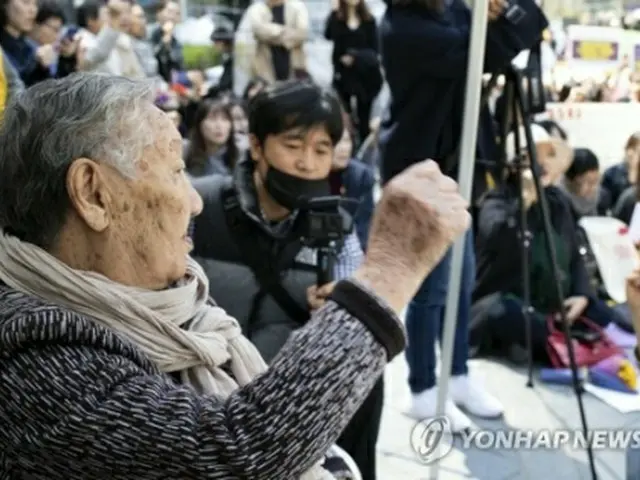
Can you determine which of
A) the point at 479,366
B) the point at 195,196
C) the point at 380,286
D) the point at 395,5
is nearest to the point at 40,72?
the point at 395,5

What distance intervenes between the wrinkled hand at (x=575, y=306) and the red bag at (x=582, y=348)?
23 mm

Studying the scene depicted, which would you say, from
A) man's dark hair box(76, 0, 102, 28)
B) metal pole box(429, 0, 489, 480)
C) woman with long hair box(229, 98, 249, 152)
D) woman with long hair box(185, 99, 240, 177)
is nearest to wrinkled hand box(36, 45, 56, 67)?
woman with long hair box(185, 99, 240, 177)

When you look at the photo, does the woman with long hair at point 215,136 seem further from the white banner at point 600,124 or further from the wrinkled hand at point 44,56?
the white banner at point 600,124

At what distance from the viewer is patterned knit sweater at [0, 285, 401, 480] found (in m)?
0.67

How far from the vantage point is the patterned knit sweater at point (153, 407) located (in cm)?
67

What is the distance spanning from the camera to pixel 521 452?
1.81 meters

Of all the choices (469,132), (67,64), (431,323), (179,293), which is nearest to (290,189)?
(469,132)

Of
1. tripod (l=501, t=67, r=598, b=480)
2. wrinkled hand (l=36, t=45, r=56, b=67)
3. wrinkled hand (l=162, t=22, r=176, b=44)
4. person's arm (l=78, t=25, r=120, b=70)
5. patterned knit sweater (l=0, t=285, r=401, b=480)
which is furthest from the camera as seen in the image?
wrinkled hand (l=162, t=22, r=176, b=44)

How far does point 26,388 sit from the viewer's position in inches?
26.9

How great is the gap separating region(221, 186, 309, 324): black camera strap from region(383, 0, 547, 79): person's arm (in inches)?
24.8

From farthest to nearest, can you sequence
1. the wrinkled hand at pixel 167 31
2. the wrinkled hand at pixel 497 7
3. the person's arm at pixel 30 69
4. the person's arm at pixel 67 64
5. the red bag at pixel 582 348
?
the wrinkled hand at pixel 167 31 < the person's arm at pixel 67 64 < the person's arm at pixel 30 69 < the red bag at pixel 582 348 < the wrinkled hand at pixel 497 7

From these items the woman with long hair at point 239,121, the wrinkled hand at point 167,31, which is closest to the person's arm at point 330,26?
the wrinkled hand at point 167,31

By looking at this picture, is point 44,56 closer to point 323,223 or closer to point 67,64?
point 67,64

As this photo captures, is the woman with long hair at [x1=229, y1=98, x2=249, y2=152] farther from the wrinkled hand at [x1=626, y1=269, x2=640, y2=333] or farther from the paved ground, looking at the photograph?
the wrinkled hand at [x1=626, y1=269, x2=640, y2=333]
